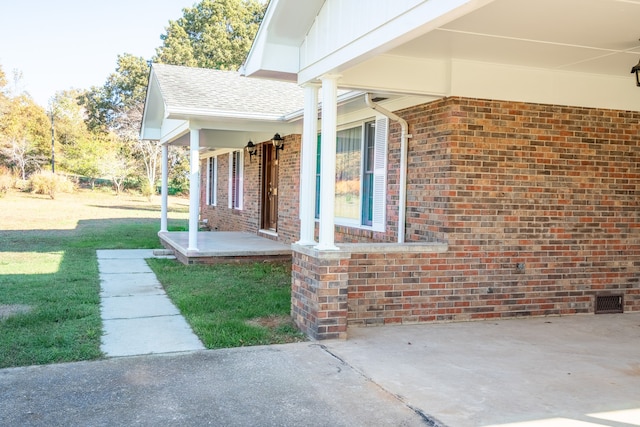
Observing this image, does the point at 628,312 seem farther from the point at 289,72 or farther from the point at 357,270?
the point at 289,72

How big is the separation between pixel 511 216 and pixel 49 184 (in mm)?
32419

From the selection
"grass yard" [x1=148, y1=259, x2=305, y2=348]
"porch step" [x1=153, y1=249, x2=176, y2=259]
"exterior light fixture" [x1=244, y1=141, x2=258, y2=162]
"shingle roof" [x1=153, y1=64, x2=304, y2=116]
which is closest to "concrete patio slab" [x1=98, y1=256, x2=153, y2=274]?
"grass yard" [x1=148, y1=259, x2=305, y2=348]

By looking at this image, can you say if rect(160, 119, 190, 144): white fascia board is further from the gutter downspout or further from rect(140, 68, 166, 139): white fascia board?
the gutter downspout

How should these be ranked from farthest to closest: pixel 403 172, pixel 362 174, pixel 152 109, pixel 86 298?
1. pixel 152 109
2. pixel 362 174
3. pixel 86 298
4. pixel 403 172

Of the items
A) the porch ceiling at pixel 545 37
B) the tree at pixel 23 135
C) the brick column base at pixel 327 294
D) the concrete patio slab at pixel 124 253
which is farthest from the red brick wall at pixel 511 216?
the tree at pixel 23 135

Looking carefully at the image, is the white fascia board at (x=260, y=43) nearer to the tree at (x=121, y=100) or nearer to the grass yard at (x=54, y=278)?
the grass yard at (x=54, y=278)

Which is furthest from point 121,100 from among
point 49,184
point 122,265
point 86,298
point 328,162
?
point 328,162

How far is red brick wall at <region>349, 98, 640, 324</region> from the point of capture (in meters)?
6.61

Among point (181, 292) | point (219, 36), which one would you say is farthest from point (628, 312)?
point (219, 36)

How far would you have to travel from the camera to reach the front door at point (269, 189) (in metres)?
13.8

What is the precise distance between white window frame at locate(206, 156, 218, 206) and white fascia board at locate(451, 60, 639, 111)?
1312 cm

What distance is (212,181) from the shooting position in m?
19.9

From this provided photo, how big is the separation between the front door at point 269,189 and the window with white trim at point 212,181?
497 centimetres

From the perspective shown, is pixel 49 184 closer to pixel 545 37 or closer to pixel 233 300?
pixel 233 300
